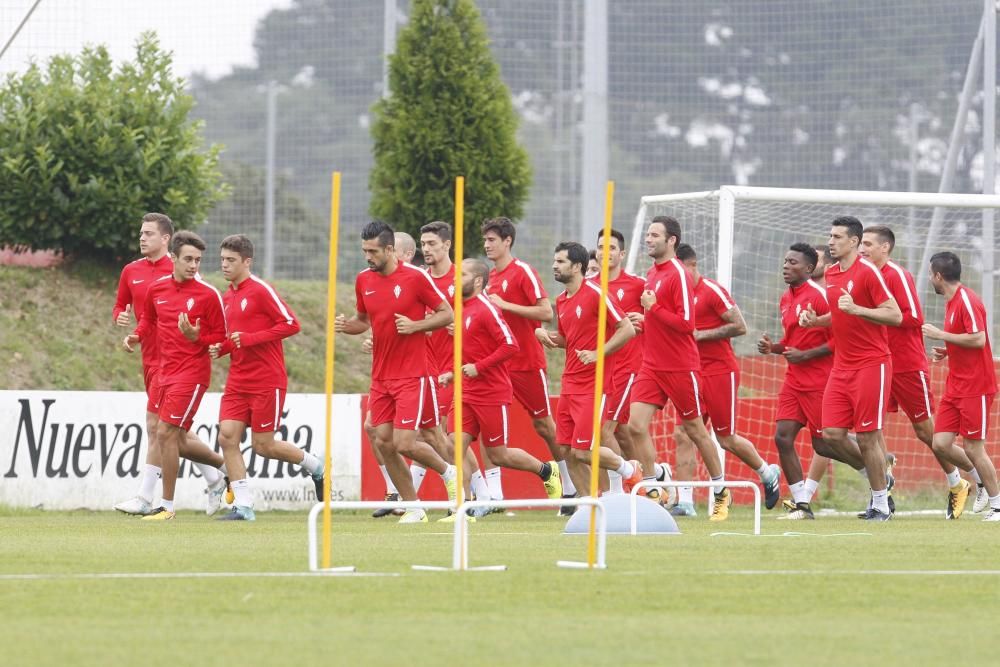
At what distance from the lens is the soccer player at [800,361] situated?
16188 millimetres

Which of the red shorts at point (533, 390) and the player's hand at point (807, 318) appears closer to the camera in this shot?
the player's hand at point (807, 318)

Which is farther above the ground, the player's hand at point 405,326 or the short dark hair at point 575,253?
the short dark hair at point 575,253

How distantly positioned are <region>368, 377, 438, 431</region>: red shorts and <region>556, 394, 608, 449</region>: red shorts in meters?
1.30

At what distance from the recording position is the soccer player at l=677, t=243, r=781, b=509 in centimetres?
1593

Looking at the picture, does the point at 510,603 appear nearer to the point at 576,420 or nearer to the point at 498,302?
the point at 576,420

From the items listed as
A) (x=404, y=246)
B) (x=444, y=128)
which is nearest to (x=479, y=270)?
(x=404, y=246)

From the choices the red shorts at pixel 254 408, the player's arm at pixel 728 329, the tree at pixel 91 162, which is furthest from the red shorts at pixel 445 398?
the tree at pixel 91 162

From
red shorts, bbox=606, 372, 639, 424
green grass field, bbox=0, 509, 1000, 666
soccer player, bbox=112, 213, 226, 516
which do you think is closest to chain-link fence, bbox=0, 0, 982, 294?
soccer player, bbox=112, 213, 226, 516

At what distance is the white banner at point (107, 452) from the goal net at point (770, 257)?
13.5 feet

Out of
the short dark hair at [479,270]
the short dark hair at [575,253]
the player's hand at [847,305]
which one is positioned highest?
the short dark hair at [575,253]

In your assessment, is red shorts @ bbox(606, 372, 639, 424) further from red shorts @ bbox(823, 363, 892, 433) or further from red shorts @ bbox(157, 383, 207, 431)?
red shorts @ bbox(157, 383, 207, 431)

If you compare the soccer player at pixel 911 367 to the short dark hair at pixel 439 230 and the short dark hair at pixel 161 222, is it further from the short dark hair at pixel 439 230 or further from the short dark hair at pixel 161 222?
the short dark hair at pixel 161 222

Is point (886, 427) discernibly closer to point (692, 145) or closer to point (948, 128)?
point (692, 145)

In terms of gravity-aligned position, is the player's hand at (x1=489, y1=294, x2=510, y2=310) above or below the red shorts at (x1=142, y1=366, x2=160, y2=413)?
above
